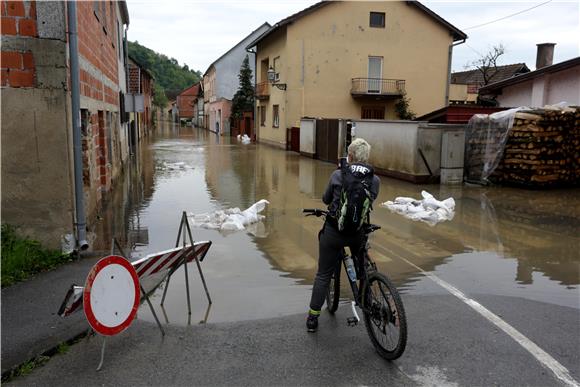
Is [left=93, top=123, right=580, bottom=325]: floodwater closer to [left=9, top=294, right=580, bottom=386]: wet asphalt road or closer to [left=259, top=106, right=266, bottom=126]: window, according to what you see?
[left=9, top=294, right=580, bottom=386]: wet asphalt road

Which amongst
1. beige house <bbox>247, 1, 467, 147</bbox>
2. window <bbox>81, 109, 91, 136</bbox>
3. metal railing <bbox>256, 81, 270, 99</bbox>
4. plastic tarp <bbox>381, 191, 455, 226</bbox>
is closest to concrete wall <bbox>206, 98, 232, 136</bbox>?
metal railing <bbox>256, 81, 270, 99</bbox>

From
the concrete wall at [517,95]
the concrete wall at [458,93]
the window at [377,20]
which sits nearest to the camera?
the concrete wall at [517,95]

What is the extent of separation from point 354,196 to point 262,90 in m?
30.4

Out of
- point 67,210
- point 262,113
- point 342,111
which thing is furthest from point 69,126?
point 262,113

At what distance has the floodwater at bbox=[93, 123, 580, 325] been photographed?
539 cm

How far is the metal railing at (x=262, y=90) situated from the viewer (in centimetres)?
3253

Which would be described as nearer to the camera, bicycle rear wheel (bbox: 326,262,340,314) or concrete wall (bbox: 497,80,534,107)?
bicycle rear wheel (bbox: 326,262,340,314)

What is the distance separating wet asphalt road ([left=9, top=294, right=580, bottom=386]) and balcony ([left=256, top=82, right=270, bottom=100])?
28.8 meters

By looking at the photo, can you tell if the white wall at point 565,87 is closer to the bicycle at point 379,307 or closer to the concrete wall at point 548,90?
the concrete wall at point 548,90

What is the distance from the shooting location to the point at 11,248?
566 cm

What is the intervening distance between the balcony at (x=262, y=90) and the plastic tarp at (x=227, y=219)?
23971 millimetres

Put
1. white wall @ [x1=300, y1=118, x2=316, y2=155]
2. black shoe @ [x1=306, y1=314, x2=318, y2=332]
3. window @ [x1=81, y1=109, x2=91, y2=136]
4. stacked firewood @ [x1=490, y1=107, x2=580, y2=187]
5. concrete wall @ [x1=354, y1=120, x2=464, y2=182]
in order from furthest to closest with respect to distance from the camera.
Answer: white wall @ [x1=300, y1=118, x2=316, y2=155]
concrete wall @ [x1=354, y1=120, x2=464, y2=182]
stacked firewood @ [x1=490, y1=107, x2=580, y2=187]
window @ [x1=81, y1=109, x2=91, y2=136]
black shoe @ [x1=306, y1=314, x2=318, y2=332]

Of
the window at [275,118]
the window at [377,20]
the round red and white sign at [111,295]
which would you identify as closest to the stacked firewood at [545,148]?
the round red and white sign at [111,295]

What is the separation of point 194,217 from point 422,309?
17.0 feet
